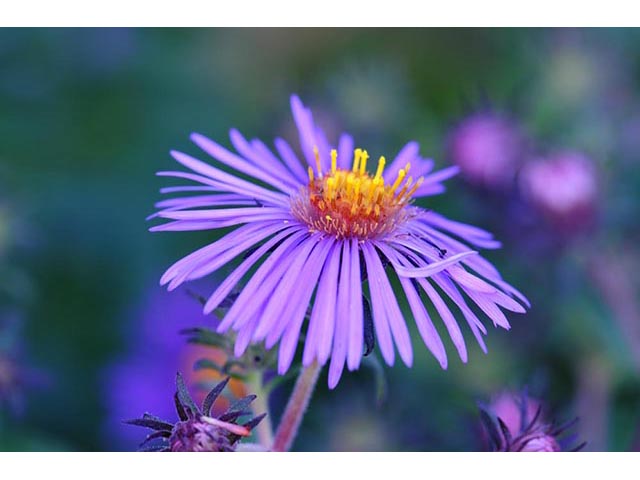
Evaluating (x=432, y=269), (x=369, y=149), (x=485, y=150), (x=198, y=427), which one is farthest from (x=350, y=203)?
(x=369, y=149)

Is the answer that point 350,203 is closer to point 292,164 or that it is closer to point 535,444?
→ point 292,164

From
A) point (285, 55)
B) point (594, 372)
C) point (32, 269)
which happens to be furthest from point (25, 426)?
point (285, 55)

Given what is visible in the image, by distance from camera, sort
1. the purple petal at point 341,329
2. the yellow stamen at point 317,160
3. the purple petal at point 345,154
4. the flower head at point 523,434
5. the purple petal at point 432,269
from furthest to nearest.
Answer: the purple petal at point 345,154 → the yellow stamen at point 317,160 → the flower head at point 523,434 → the purple petal at point 432,269 → the purple petal at point 341,329

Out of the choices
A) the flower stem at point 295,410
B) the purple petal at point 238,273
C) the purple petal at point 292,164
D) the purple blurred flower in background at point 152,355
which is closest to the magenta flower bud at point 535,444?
the flower stem at point 295,410

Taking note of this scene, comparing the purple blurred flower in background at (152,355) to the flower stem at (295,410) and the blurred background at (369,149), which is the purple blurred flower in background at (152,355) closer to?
the blurred background at (369,149)

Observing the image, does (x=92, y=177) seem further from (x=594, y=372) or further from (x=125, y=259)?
(x=594, y=372)
